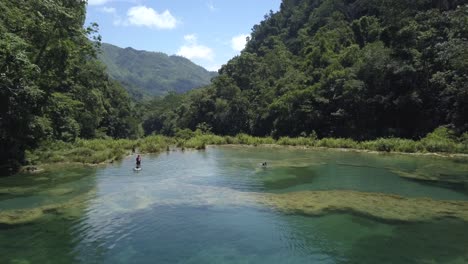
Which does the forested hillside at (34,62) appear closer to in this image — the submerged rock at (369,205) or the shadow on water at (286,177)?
the submerged rock at (369,205)

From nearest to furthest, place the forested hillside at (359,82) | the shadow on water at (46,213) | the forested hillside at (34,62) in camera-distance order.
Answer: the shadow on water at (46,213) → the forested hillside at (34,62) → the forested hillside at (359,82)

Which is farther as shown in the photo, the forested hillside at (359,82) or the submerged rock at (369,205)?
the forested hillside at (359,82)

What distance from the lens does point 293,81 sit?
7800cm

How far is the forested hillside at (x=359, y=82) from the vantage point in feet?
170

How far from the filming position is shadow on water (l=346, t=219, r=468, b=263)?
47.1 feet

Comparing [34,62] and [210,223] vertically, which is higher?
[34,62]

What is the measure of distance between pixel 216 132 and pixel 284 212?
231ft

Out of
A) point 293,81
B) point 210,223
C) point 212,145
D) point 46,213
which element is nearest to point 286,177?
point 210,223

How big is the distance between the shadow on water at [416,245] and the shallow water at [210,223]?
0.04 metres

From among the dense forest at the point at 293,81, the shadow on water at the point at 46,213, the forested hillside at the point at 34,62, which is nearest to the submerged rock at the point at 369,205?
the shadow on water at the point at 46,213

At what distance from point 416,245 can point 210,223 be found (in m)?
8.52

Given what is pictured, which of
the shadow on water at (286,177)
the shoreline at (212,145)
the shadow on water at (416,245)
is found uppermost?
the shoreline at (212,145)

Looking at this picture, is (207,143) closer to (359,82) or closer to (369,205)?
(359,82)

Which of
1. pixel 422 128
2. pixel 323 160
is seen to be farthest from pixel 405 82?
pixel 323 160
